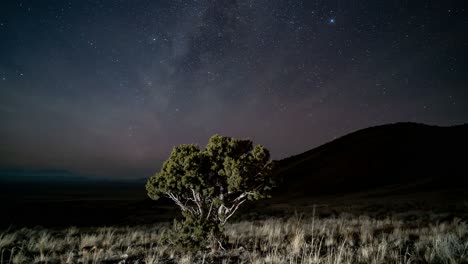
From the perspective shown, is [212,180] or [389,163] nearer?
[212,180]

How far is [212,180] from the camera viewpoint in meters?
6.55

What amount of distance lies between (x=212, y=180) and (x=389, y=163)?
179ft

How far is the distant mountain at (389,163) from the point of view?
41781mm

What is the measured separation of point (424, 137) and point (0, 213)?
7698 centimetres

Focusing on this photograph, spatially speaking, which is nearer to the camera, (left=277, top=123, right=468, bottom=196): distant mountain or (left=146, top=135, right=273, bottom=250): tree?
(left=146, top=135, right=273, bottom=250): tree

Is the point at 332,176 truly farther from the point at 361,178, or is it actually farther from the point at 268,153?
the point at 268,153

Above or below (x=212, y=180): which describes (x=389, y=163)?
above

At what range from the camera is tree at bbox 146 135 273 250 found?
592 cm

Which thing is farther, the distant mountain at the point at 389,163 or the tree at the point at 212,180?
the distant mountain at the point at 389,163

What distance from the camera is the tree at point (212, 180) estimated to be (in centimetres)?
592

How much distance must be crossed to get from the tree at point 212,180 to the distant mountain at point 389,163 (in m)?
33.5

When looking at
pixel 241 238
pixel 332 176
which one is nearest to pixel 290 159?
pixel 332 176

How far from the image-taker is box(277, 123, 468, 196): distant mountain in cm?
4178

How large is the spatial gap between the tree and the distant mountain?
110 feet
